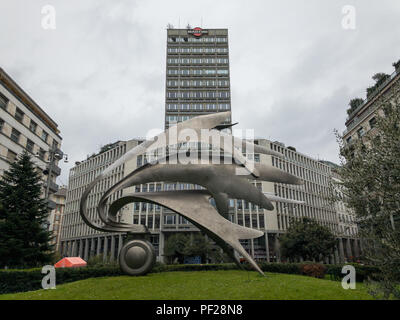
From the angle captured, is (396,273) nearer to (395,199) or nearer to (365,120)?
(395,199)

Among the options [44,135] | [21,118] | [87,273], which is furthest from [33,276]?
[44,135]

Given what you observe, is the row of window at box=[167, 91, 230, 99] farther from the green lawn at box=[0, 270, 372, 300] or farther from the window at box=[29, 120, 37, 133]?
the green lawn at box=[0, 270, 372, 300]

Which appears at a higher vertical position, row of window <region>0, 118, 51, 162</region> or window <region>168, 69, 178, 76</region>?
window <region>168, 69, 178, 76</region>

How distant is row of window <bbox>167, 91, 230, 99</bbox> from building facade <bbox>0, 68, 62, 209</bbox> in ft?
104

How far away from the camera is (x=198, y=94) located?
226 feet

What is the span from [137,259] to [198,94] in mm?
56267

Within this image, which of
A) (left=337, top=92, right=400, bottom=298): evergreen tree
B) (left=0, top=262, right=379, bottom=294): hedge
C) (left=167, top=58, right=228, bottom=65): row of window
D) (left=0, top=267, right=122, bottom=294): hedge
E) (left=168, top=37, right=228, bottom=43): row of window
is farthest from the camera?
(left=168, top=37, right=228, bottom=43): row of window

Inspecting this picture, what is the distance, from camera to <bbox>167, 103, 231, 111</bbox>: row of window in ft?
220

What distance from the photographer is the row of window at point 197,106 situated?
220 ft

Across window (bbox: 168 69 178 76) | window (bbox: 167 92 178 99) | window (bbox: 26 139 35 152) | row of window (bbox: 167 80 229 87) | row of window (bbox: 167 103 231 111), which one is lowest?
window (bbox: 26 139 35 152)

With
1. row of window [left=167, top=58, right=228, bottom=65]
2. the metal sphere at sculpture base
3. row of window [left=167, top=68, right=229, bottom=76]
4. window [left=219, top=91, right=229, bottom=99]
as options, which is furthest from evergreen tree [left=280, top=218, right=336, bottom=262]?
row of window [left=167, top=58, right=228, bottom=65]

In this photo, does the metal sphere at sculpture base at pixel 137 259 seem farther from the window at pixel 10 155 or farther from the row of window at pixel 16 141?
the row of window at pixel 16 141
